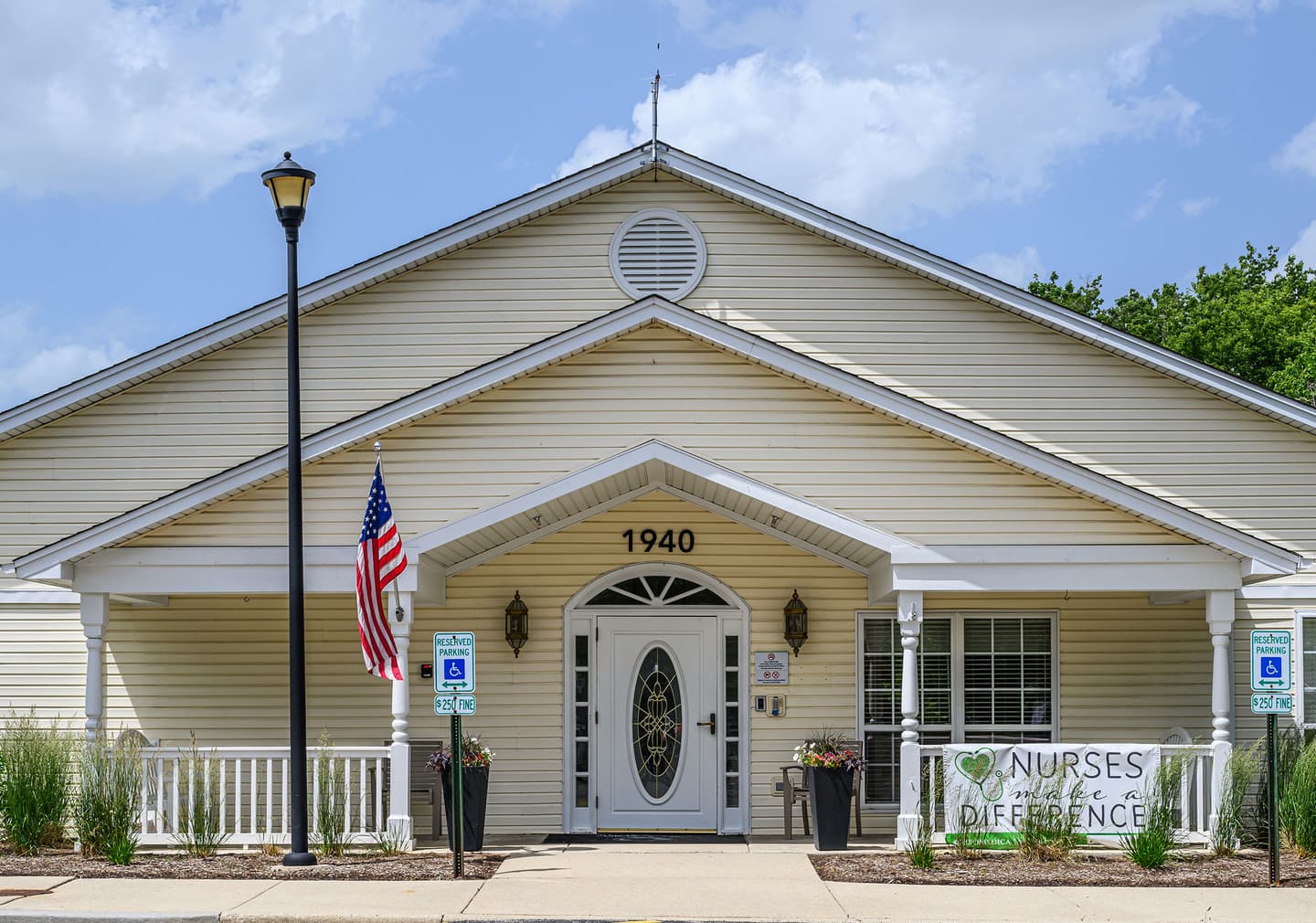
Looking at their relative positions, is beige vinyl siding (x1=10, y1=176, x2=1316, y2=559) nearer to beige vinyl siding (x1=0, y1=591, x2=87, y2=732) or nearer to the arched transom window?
beige vinyl siding (x1=0, y1=591, x2=87, y2=732)

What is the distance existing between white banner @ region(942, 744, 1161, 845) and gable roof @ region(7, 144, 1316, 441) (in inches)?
170

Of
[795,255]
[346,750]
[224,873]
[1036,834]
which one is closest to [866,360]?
[795,255]

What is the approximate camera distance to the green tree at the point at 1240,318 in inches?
1496

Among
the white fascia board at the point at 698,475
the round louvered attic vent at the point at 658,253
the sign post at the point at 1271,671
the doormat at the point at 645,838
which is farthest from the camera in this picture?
the round louvered attic vent at the point at 658,253

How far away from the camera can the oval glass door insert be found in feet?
→ 49.4

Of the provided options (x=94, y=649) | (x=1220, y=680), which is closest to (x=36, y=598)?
(x=94, y=649)

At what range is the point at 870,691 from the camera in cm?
→ 1520

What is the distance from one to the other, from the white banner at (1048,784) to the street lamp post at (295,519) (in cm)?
531

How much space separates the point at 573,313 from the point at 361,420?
3561 mm

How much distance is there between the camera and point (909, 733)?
12.7m

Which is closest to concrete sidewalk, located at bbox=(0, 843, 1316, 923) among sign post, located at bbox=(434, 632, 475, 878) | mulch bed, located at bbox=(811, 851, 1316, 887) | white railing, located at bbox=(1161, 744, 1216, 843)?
mulch bed, located at bbox=(811, 851, 1316, 887)

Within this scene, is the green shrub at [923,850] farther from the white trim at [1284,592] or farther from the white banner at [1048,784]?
the white trim at [1284,592]

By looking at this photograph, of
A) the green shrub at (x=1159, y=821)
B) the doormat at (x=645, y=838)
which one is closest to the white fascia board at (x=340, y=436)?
the doormat at (x=645, y=838)

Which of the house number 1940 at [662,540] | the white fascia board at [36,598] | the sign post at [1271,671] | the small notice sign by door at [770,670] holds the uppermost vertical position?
the house number 1940 at [662,540]
